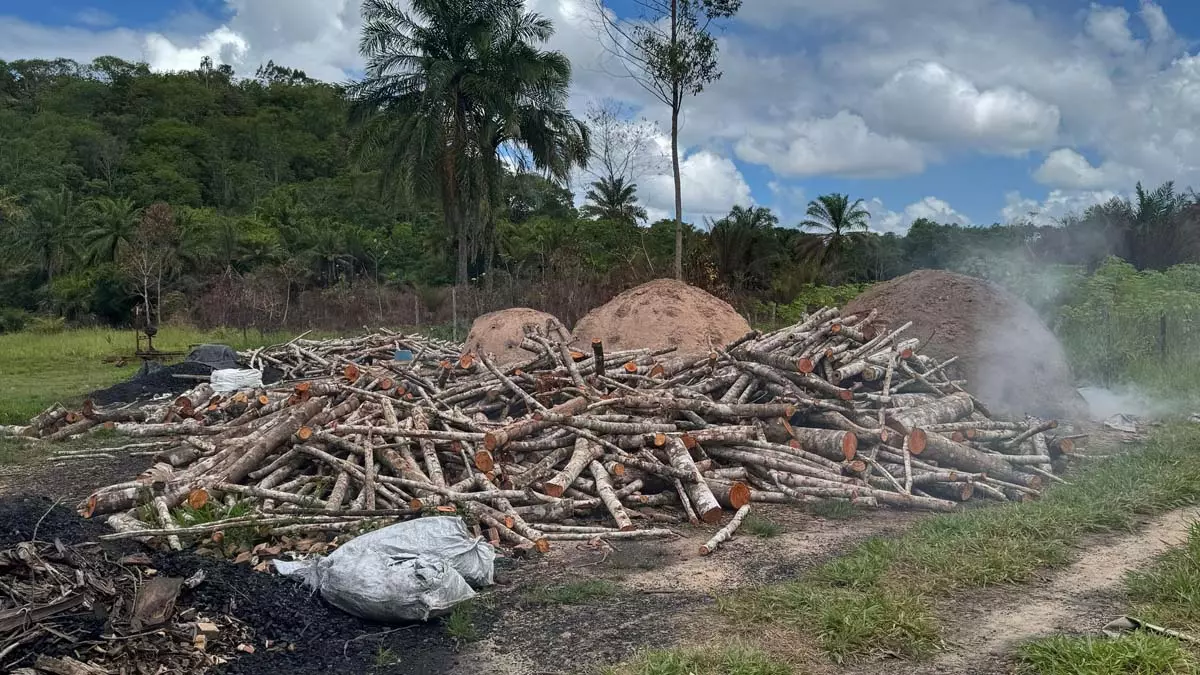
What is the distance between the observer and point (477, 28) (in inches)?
900

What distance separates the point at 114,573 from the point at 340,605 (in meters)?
1.20

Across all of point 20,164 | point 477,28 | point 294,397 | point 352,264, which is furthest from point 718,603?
point 20,164

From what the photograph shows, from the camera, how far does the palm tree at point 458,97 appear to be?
22.8m

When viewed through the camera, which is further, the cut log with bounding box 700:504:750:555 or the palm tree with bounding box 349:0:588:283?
the palm tree with bounding box 349:0:588:283

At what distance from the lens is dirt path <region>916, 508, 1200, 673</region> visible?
4297 mm

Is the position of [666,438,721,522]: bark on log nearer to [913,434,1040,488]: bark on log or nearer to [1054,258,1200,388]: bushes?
[913,434,1040,488]: bark on log

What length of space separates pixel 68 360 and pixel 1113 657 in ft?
75.1

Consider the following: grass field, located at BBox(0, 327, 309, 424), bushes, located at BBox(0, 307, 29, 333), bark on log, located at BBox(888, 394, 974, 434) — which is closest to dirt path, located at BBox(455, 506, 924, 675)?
bark on log, located at BBox(888, 394, 974, 434)

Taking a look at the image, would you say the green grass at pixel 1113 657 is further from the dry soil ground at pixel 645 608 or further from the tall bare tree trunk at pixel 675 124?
the tall bare tree trunk at pixel 675 124

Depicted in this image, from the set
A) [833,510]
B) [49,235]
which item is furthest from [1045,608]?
[49,235]

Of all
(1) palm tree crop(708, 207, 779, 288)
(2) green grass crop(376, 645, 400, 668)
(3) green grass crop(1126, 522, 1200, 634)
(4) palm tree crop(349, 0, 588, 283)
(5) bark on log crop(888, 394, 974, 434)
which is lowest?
(2) green grass crop(376, 645, 400, 668)

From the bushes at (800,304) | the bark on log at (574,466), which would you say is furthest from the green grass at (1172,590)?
the bushes at (800,304)

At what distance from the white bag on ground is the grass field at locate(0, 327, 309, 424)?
9.38 metres

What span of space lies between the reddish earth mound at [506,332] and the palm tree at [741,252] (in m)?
13.2
